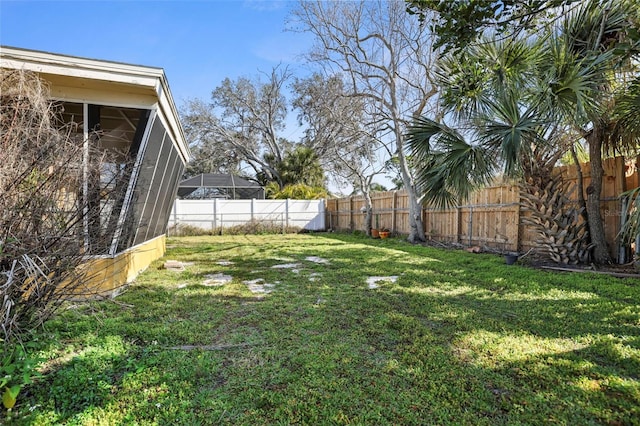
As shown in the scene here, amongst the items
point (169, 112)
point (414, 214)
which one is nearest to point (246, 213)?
point (414, 214)

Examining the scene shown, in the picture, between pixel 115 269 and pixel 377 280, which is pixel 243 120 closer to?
pixel 115 269

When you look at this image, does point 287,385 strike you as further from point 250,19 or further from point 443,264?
point 250,19

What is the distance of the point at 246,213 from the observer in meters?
15.7

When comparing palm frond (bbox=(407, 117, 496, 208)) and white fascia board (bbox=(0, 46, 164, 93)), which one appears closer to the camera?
white fascia board (bbox=(0, 46, 164, 93))

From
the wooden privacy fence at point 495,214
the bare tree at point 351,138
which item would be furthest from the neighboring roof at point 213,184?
the wooden privacy fence at point 495,214

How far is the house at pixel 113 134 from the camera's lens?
3119 mm

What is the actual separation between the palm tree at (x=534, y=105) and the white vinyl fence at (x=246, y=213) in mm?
10756

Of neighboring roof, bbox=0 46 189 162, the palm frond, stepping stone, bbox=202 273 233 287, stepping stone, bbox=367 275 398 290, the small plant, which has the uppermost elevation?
neighboring roof, bbox=0 46 189 162

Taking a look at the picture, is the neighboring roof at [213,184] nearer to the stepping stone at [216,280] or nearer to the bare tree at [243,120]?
the bare tree at [243,120]

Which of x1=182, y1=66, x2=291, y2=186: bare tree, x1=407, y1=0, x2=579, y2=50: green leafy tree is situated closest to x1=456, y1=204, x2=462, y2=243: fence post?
x1=407, y1=0, x2=579, y2=50: green leafy tree

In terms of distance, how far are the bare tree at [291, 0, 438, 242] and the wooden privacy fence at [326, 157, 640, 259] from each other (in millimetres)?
1038

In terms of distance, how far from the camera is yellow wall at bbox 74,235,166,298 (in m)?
3.42

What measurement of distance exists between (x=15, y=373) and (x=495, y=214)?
8828 millimetres

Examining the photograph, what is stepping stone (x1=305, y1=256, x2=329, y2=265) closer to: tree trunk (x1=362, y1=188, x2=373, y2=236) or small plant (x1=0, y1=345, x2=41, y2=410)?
small plant (x1=0, y1=345, x2=41, y2=410)
